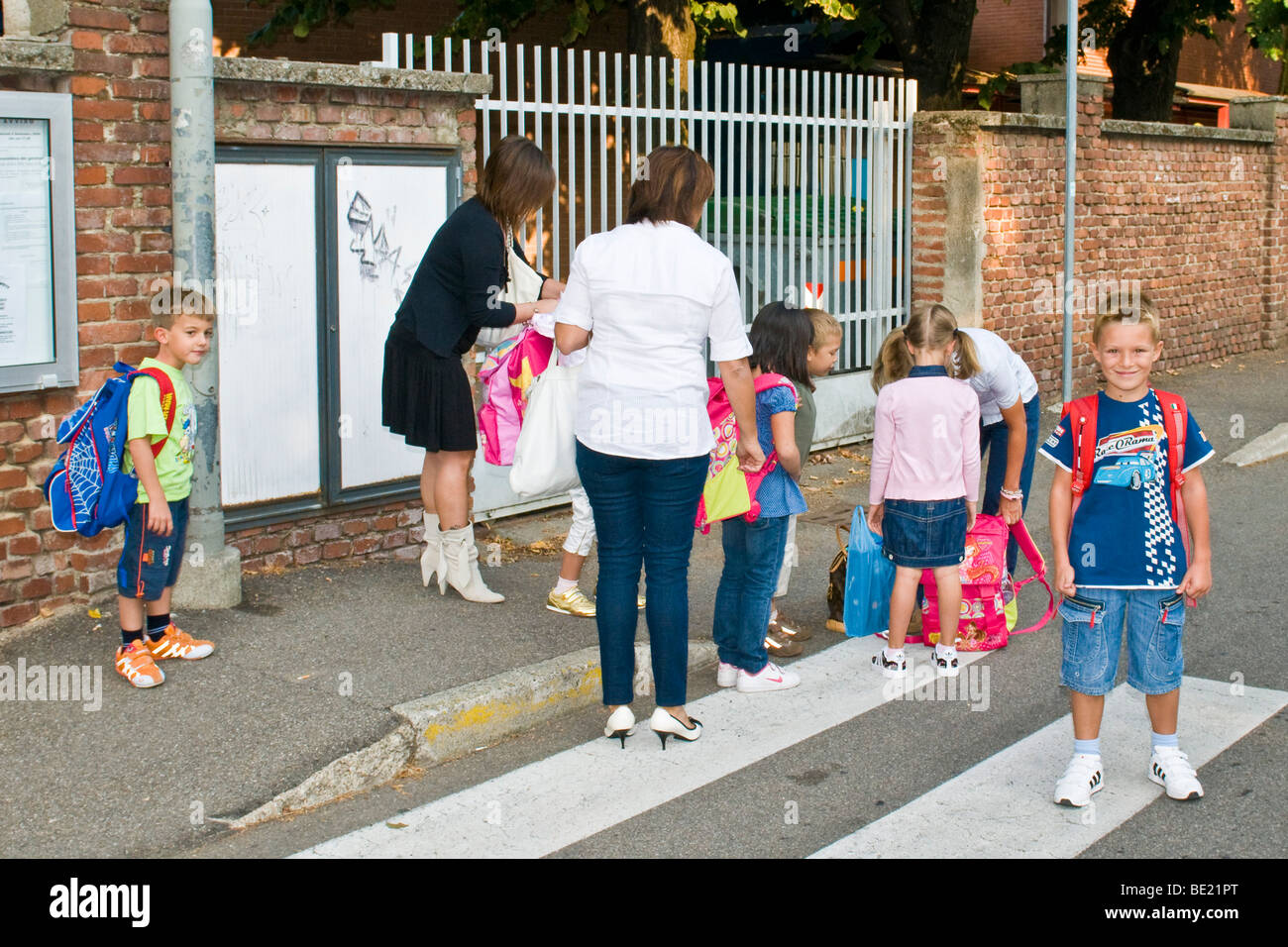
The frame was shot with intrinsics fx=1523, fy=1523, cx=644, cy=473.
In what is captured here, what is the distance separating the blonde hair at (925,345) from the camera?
18.9 feet

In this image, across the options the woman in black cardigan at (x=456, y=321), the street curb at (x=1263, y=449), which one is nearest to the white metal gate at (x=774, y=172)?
the woman in black cardigan at (x=456, y=321)

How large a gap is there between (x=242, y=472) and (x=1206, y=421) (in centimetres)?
827

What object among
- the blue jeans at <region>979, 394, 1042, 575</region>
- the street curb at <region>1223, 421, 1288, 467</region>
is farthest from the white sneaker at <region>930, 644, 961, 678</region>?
the street curb at <region>1223, 421, 1288, 467</region>

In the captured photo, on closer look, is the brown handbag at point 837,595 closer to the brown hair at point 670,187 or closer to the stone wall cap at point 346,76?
the brown hair at point 670,187

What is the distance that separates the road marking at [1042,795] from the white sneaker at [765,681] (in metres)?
0.99

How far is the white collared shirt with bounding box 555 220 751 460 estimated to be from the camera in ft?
16.0

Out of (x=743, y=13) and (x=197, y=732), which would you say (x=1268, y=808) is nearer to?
(x=197, y=732)

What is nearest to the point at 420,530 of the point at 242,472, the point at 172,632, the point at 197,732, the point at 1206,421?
the point at 242,472

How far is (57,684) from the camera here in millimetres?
5375

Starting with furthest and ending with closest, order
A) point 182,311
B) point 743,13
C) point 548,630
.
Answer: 1. point 743,13
2. point 548,630
3. point 182,311

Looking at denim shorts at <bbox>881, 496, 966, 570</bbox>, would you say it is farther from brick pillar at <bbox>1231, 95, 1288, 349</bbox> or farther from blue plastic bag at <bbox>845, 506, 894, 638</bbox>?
brick pillar at <bbox>1231, 95, 1288, 349</bbox>

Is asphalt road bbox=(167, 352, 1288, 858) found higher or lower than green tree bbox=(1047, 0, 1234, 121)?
lower

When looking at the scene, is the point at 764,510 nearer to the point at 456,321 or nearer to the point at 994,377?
the point at 994,377

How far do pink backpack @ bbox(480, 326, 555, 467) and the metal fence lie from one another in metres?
1.81
